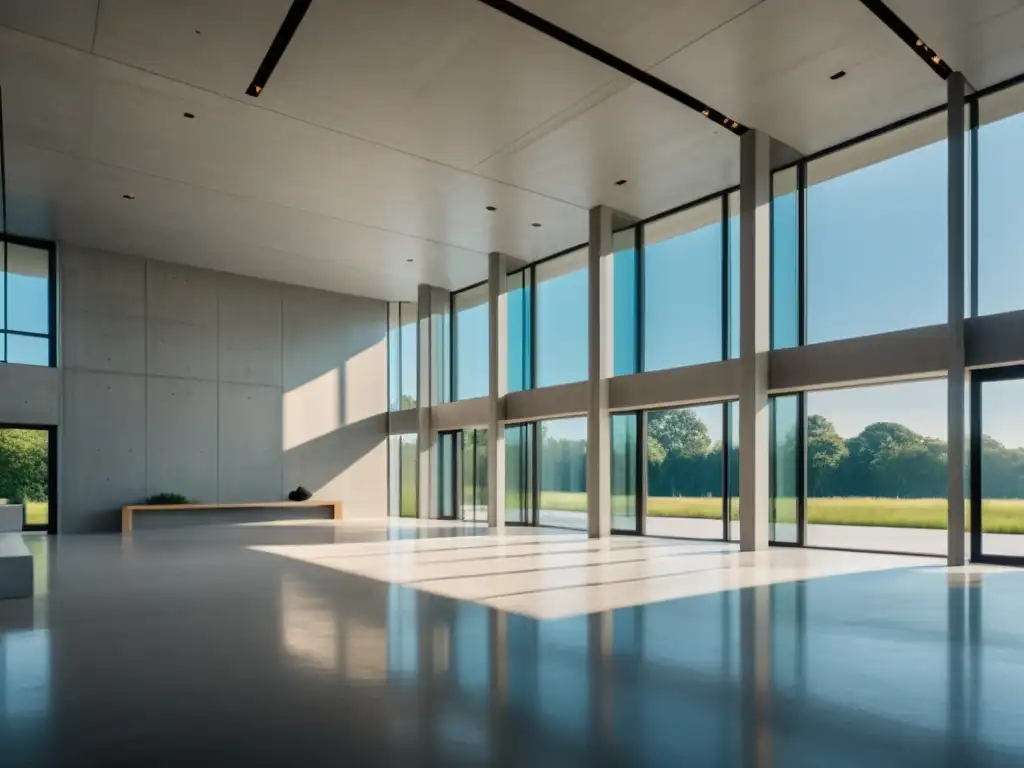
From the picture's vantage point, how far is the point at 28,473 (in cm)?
1612

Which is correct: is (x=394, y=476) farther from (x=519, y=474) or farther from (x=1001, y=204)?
(x=1001, y=204)

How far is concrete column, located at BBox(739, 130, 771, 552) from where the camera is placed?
11531mm

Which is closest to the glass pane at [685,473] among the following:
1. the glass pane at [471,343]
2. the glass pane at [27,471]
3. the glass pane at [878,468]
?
the glass pane at [878,468]

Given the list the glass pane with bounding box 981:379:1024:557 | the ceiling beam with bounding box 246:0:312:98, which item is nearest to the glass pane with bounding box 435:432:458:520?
the ceiling beam with bounding box 246:0:312:98

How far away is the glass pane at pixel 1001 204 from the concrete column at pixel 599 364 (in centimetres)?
633

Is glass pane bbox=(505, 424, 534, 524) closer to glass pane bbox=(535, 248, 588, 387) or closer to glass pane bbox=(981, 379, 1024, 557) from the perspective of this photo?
glass pane bbox=(535, 248, 588, 387)

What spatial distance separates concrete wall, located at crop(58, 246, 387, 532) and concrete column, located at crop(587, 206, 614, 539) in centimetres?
913

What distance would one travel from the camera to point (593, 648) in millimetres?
4992

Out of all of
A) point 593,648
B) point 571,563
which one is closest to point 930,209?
point 571,563

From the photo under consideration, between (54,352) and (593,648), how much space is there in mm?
15953

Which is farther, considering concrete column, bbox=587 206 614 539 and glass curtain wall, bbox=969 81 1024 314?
concrete column, bbox=587 206 614 539

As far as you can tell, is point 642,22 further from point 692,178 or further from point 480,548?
point 480,548

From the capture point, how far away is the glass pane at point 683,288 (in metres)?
13.9

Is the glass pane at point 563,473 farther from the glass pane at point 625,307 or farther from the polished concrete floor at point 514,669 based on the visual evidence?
the polished concrete floor at point 514,669
